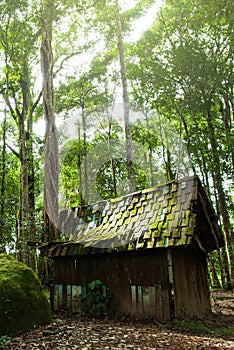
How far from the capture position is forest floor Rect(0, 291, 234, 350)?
17.9 ft

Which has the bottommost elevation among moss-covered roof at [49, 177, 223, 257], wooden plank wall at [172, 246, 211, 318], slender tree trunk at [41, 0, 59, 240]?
wooden plank wall at [172, 246, 211, 318]

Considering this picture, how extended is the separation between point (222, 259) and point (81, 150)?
1325 centimetres

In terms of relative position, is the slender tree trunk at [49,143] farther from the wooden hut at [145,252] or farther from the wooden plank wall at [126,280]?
the wooden plank wall at [126,280]

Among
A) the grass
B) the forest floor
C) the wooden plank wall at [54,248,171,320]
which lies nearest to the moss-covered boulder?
the forest floor

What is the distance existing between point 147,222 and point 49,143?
5.78 metres

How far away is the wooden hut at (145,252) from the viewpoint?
26.8 feet

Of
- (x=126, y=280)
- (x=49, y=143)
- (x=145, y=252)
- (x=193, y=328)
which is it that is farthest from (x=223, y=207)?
(x=193, y=328)

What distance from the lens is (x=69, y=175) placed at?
90.8 ft

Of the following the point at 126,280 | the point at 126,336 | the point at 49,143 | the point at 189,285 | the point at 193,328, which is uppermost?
the point at 49,143

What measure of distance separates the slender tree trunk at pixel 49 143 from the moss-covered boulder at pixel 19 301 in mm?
4221

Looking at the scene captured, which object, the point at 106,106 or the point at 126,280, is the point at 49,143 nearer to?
the point at 126,280

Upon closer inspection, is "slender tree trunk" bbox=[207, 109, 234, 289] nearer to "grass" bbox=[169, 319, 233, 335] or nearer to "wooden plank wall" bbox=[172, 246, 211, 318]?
"wooden plank wall" bbox=[172, 246, 211, 318]

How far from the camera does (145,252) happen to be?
8.62 meters

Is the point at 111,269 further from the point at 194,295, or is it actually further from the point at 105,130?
the point at 105,130
